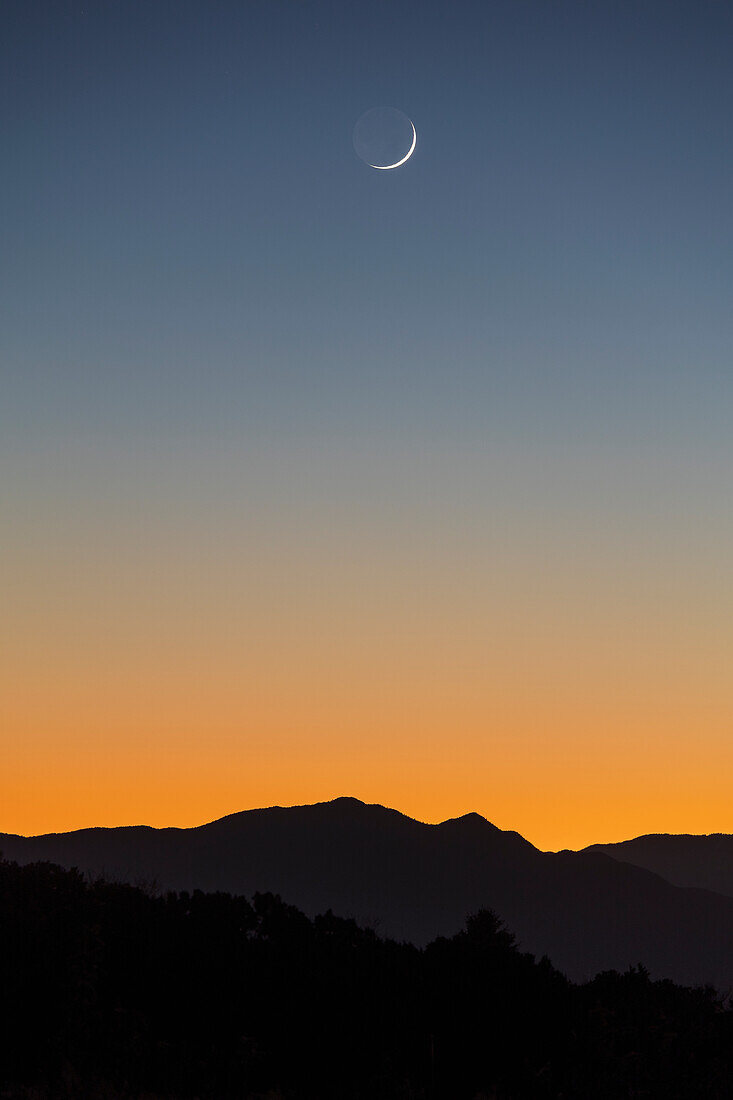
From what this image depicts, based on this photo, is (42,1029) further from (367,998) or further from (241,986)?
(367,998)

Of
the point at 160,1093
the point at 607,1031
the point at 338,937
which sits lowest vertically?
the point at 160,1093

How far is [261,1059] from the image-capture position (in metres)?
24.6

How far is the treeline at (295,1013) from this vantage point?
78.1ft

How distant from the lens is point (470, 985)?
96.7ft

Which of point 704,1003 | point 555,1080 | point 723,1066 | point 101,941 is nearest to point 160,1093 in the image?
point 101,941

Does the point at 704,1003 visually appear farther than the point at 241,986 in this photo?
Yes

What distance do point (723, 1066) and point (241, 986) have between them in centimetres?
1150

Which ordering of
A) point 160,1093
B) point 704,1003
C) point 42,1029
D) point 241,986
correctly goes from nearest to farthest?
point 160,1093 < point 42,1029 < point 241,986 < point 704,1003

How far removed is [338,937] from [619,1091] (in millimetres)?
9460

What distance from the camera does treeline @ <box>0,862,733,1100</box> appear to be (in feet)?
78.1

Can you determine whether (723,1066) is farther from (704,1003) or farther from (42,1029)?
(42,1029)

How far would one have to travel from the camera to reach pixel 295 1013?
27.2m

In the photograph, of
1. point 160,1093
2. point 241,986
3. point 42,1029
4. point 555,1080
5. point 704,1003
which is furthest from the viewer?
point 704,1003

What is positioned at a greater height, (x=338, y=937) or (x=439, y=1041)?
(x=338, y=937)
